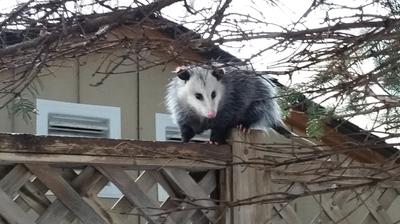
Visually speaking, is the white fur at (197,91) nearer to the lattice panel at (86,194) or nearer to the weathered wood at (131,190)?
the lattice panel at (86,194)

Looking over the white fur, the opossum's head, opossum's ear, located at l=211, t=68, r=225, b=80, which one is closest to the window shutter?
the white fur

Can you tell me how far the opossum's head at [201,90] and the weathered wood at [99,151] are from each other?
1218mm

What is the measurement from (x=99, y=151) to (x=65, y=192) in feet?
0.56

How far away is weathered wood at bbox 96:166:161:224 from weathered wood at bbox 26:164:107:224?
14cm

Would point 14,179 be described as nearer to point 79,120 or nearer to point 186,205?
point 186,205

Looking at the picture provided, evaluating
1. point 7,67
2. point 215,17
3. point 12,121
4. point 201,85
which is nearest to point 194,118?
point 201,85

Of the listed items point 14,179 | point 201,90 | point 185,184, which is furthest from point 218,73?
point 14,179

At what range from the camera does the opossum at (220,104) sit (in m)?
4.08

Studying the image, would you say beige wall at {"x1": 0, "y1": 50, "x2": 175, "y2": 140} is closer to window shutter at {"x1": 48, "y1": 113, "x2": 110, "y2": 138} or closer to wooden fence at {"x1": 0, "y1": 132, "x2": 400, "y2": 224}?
window shutter at {"x1": 48, "y1": 113, "x2": 110, "y2": 138}

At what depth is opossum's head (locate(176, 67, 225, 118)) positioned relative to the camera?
4273 millimetres

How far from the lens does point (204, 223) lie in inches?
118

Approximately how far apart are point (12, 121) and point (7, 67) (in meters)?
2.52

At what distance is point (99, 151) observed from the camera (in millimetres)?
2752

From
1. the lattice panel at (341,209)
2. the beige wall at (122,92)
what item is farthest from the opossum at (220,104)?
the beige wall at (122,92)
